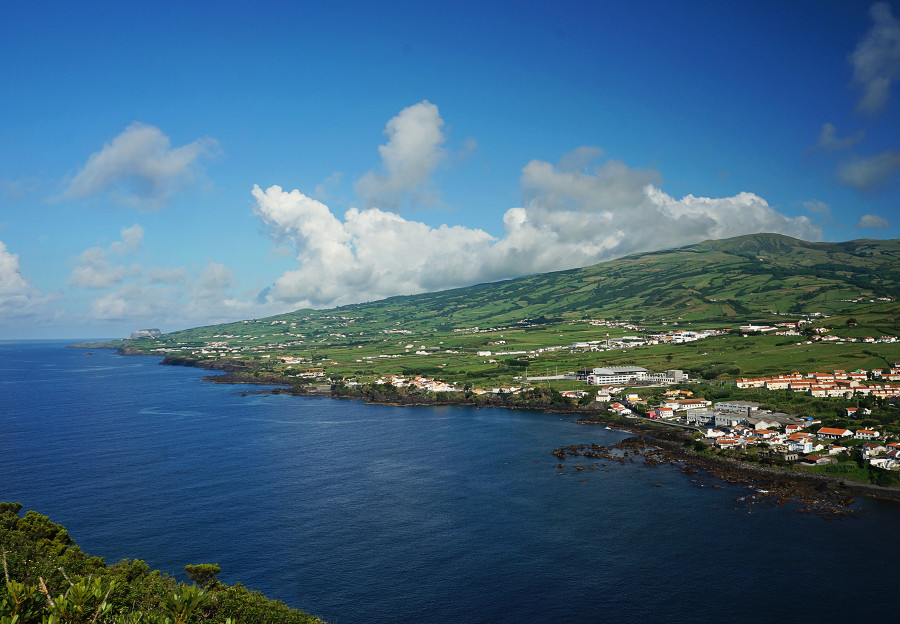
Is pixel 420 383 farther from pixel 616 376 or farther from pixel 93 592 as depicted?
pixel 93 592

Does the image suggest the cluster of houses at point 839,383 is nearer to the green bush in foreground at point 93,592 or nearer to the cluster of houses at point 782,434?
the cluster of houses at point 782,434

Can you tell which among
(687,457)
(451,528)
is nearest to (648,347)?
(687,457)

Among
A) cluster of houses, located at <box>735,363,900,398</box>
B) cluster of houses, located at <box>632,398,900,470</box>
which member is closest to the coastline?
cluster of houses, located at <box>632,398,900,470</box>

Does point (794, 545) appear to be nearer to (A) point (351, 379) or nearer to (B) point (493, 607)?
(B) point (493, 607)

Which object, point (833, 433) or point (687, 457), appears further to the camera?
point (687, 457)

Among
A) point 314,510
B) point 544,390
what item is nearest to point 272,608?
point 314,510

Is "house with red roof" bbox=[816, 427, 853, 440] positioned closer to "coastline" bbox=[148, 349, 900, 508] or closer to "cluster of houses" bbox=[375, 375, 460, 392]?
"coastline" bbox=[148, 349, 900, 508]
